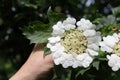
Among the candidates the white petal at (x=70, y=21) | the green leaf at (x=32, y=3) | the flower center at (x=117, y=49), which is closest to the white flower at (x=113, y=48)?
the flower center at (x=117, y=49)

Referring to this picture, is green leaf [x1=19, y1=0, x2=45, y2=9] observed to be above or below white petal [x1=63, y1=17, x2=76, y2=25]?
below

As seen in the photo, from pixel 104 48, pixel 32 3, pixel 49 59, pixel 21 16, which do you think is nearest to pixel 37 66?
pixel 49 59

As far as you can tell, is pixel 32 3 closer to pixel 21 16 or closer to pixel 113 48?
pixel 21 16

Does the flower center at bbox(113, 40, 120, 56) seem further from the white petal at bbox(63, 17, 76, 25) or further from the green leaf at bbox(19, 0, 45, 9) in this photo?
the green leaf at bbox(19, 0, 45, 9)

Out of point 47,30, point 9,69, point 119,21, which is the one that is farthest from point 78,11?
point 9,69

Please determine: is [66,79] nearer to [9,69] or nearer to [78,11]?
[78,11]

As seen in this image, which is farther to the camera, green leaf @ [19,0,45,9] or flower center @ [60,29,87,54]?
green leaf @ [19,0,45,9]

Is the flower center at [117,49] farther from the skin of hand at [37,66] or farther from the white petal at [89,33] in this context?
the skin of hand at [37,66]

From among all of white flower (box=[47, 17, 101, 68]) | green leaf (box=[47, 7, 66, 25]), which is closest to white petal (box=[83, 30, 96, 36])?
white flower (box=[47, 17, 101, 68])

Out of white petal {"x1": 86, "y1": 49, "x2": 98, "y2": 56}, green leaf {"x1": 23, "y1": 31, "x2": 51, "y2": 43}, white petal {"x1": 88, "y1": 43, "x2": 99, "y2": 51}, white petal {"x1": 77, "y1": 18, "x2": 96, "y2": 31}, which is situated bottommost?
Answer: green leaf {"x1": 23, "y1": 31, "x2": 51, "y2": 43}
